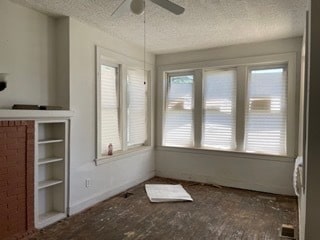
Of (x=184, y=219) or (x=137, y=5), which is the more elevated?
(x=137, y=5)

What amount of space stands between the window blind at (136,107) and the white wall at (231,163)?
38 centimetres

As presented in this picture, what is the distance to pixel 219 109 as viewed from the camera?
453cm

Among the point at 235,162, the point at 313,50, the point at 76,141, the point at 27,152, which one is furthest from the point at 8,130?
the point at 235,162

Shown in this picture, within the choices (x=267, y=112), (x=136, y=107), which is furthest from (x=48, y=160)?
(x=267, y=112)

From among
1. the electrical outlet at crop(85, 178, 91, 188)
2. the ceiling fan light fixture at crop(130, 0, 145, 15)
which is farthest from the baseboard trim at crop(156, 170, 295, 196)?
the ceiling fan light fixture at crop(130, 0, 145, 15)

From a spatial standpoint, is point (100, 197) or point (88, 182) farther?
point (100, 197)

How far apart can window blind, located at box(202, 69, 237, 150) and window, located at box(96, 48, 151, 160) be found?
116 cm

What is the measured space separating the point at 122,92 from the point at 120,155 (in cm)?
105

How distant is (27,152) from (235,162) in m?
3.25

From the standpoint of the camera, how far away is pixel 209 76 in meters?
4.63

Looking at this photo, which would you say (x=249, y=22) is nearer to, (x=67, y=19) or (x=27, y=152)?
(x=67, y=19)

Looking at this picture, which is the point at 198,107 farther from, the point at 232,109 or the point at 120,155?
the point at 120,155

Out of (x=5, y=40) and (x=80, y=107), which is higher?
(x=5, y=40)

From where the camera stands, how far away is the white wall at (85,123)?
3234mm
